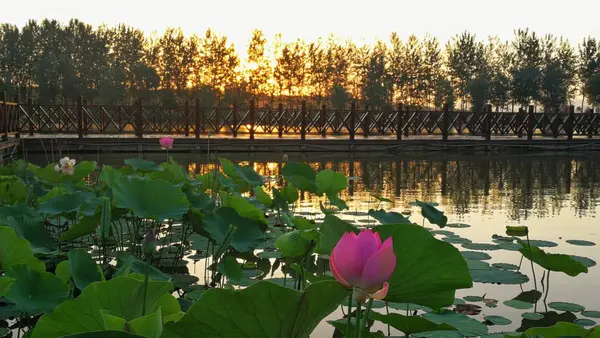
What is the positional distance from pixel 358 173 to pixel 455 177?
60.8 inches

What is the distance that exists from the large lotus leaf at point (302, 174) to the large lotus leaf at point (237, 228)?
0.90 m

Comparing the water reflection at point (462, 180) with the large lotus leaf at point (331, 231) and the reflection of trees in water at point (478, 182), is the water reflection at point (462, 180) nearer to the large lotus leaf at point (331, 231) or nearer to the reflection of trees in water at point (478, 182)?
the reflection of trees in water at point (478, 182)

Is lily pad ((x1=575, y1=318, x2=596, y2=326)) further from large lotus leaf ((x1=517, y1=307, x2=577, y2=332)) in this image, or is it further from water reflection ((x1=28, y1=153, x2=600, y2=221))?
water reflection ((x1=28, y1=153, x2=600, y2=221))

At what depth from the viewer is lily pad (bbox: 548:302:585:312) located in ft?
7.79

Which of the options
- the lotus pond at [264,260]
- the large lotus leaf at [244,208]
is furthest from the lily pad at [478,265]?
the large lotus leaf at [244,208]

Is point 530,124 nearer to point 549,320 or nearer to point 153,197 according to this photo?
point 549,320

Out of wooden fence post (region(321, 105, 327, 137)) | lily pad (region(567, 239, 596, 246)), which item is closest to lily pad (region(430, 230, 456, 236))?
lily pad (region(567, 239, 596, 246))

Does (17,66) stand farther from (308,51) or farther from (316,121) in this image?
(316,121)

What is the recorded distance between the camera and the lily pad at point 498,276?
276 cm

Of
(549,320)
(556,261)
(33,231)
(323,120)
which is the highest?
(323,120)

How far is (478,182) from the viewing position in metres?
8.34

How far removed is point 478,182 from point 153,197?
7.00m

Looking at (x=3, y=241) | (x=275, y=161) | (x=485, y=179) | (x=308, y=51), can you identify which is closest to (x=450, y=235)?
(x=3, y=241)

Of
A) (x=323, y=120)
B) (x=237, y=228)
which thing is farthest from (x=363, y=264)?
(x=323, y=120)
